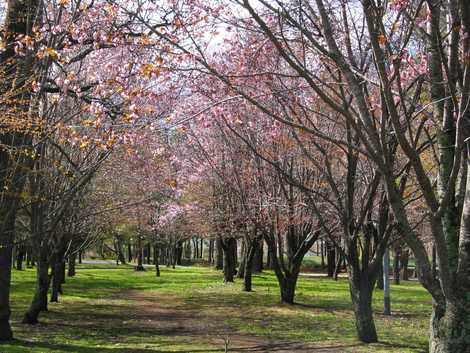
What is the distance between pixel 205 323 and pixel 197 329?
1.08 meters

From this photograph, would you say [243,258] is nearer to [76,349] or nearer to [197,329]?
[197,329]

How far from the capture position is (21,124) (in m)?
7.48

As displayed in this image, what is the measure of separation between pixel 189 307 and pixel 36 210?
25.0 ft

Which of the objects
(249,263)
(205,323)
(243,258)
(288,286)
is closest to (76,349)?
(205,323)

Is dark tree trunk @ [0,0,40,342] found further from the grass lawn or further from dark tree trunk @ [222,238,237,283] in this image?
dark tree trunk @ [222,238,237,283]

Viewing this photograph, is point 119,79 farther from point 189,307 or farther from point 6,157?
point 189,307

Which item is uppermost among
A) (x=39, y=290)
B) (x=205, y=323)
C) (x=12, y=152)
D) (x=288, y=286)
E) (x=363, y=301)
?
(x=12, y=152)

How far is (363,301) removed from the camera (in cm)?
1035

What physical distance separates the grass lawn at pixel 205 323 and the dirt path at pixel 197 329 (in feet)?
0.06

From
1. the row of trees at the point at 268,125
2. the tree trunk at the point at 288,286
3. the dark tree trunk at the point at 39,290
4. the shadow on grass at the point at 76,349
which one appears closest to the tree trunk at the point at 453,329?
the row of trees at the point at 268,125

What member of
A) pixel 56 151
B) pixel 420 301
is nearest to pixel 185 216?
pixel 420 301

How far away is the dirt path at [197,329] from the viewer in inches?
415

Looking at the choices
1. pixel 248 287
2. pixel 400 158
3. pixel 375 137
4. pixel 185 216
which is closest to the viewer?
pixel 375 137

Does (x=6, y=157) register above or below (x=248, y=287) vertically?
above
